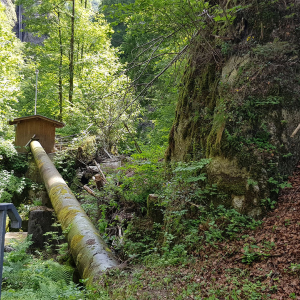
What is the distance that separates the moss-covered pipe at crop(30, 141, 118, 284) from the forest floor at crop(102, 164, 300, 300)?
507 mm

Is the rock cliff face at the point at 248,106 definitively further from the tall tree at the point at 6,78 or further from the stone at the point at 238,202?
the tall tree at the point at 6,78

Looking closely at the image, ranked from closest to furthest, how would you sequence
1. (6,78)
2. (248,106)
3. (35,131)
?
1. (248,106)
2. (6,78)
3. (35,131)

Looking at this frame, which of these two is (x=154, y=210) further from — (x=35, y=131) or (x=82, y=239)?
(x=35, y=131)

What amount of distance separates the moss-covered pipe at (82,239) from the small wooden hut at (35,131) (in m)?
8.47

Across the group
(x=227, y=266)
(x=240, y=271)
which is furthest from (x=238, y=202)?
(x=240, y=271)

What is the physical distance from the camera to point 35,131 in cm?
1642

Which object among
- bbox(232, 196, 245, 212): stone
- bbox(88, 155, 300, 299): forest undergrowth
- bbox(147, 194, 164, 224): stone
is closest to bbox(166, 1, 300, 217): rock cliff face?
bbox(232, 196, 245, 212): stone

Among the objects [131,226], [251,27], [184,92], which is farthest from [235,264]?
[251,27]

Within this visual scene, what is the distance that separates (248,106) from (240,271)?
2.98 metres

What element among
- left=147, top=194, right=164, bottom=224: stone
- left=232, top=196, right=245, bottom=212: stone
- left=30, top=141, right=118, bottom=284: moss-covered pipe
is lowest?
left=30, top=141, right=118, bottom=284: moss-covered pipe

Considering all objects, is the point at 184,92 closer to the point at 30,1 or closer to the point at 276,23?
the point at 276,23

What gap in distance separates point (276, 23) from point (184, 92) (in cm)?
241

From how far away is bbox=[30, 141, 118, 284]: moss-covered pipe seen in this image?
15.9 feet

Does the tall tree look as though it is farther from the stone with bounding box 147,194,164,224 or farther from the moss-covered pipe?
the stone with bounding box 147,194,164,224
